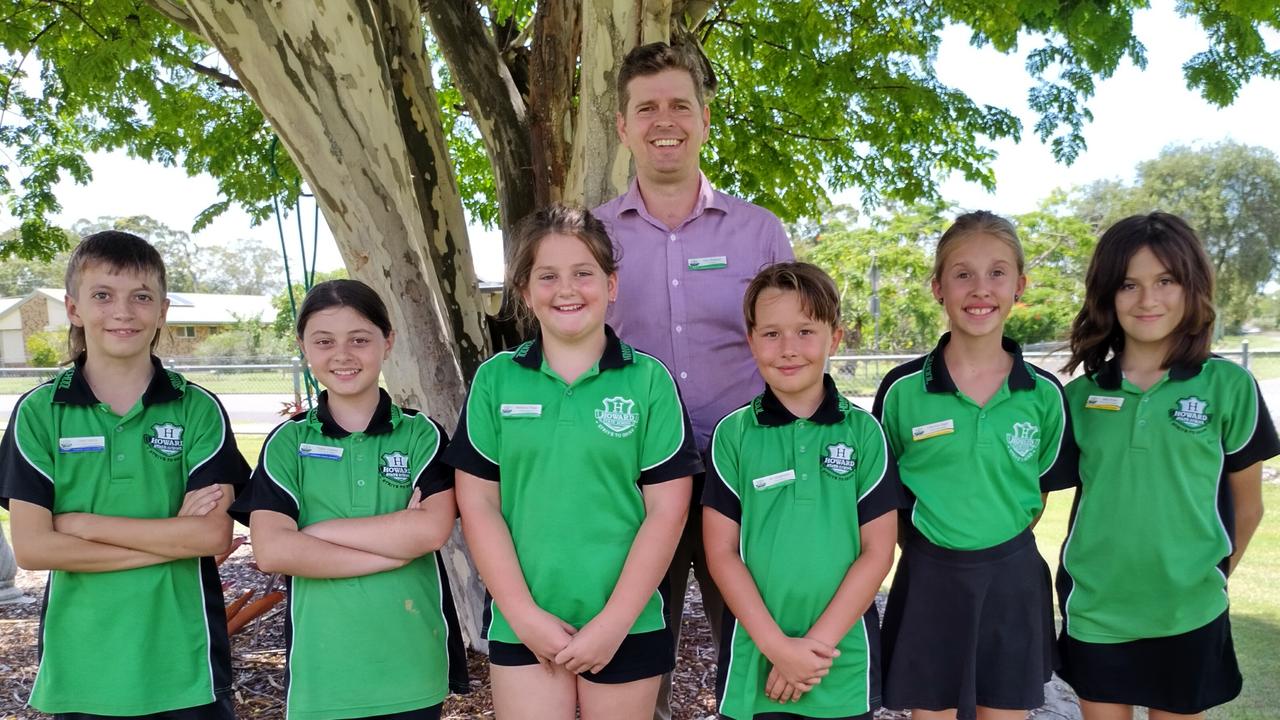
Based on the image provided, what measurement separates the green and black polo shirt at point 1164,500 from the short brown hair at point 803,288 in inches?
35.4

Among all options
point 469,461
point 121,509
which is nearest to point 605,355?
point 469,461

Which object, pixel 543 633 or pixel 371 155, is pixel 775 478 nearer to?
pixel 543 633

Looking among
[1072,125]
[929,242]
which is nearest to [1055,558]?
[1072,125]

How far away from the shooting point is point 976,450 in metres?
2.48

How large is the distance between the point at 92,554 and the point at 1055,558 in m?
6.71

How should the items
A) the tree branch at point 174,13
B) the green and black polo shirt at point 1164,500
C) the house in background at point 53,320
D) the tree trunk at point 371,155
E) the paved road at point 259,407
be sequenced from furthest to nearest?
the house in background at point 53,320
the paved road at point 259,407
the tree branch at point 174,13
the tree trunk at point 371,155
the green and black polo shirt at point 1164,500

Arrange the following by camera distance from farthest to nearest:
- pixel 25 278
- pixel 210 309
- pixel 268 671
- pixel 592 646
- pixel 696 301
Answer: pixel 25 278
pixel 210 309
pixel 268 671
pixel 696 301
pixel 592 646

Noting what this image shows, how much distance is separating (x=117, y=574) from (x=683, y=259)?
1.86 metres

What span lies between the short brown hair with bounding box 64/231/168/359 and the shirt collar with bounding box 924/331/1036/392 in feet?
7.49

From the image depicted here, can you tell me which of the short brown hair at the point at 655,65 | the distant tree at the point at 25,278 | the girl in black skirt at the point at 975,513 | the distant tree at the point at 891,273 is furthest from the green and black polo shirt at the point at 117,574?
the distant tree at the point at 25,278

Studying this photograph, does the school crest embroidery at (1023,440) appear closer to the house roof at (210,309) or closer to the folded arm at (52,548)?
the folded arm at (52,548)

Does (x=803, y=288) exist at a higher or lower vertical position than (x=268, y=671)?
higher

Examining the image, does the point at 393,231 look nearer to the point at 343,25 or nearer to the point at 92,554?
the point at 343,25

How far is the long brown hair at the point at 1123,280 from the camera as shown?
2.62 m
